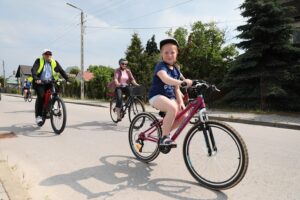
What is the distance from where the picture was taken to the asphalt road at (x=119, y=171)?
3613 millimetres

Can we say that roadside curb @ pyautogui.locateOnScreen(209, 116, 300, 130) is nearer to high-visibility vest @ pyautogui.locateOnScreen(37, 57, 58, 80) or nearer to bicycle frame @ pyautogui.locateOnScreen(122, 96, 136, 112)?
bicycle frame @ pyautogui.locateOnScreen(122, 96, 136, 112)

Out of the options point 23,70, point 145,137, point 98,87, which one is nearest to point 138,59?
point 98,87

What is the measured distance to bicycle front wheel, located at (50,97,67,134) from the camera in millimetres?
7423

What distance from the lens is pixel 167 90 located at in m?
4.51

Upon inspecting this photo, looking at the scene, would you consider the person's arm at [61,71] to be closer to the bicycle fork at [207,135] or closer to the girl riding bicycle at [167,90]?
the girl riding bicycle at [167,90]

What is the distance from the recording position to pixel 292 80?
1398 centimetres

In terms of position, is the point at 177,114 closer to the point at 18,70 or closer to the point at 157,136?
the point at 157,136

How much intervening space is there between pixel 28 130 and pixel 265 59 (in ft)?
37.4

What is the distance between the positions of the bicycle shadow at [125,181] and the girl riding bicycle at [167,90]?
0.55m

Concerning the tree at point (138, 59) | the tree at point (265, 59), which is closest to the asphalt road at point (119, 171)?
the tree at point (265, 59)

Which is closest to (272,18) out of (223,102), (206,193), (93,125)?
(223,102)

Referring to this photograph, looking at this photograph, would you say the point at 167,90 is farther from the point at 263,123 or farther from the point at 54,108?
the point at 263,123

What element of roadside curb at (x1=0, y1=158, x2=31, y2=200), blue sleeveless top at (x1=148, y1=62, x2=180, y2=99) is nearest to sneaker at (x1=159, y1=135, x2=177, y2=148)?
blue sleeveless top at (x1=148, y1=62, x2=180, y2=99)

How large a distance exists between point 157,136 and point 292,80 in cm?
1121
